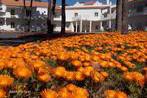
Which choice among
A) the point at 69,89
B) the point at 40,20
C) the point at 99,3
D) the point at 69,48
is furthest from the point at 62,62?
the point at 99,3

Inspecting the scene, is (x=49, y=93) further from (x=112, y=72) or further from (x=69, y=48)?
(x=69, y=48)

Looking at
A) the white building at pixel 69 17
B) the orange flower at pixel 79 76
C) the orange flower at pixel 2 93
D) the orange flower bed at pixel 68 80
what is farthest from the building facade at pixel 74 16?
the orange flower at pixel 2 93

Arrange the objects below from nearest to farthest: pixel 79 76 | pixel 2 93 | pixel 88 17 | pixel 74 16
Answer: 1. pixel 2 93
2. pixel 79 76
3. pixel 88 17
4. pixel 74 16

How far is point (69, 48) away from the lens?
788 cm

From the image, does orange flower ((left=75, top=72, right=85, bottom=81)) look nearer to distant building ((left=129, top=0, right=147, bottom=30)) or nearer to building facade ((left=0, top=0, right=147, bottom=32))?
distant building ((left=129, top=0, right=147, bottom=30))

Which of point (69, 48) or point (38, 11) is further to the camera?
point (38, 11)

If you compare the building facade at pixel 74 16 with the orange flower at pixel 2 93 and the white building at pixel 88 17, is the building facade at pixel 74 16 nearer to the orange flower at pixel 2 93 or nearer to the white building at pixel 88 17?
the white building at pixel 88 17

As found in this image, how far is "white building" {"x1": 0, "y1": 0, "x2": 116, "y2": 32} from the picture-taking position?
104 m

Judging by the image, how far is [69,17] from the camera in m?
121

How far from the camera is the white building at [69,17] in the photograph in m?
104

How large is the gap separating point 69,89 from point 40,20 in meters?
106

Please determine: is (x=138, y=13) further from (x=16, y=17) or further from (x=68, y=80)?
(x=68, y=80)

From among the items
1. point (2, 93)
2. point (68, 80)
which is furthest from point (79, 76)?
point (2, 93)

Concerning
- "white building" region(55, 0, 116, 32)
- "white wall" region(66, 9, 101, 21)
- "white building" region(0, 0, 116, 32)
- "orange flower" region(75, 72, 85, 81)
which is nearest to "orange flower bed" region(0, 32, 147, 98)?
"orange flower" region(75, 72, 85, 81)
